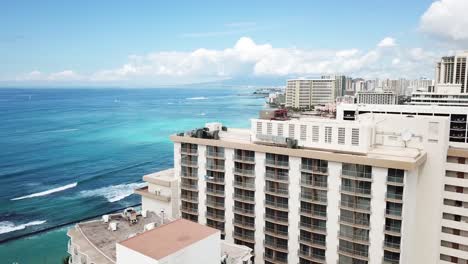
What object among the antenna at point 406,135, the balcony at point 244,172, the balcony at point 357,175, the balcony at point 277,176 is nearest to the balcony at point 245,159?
the balcony at point 244,172

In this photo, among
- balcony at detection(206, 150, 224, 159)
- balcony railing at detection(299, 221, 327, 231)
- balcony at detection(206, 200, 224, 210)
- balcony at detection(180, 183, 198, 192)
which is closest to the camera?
balcony railing at detection(299, 221, 327, 231)

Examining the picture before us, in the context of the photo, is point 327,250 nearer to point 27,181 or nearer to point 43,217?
point 43,217

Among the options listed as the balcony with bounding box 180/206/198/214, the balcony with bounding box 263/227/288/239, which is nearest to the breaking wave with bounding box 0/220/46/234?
the balcony with bounding box 180/206/198/214

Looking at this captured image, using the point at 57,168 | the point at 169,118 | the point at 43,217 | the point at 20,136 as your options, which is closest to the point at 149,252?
the point at 43,217

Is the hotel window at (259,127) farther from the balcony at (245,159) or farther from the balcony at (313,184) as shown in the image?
the balcony at (313,184)

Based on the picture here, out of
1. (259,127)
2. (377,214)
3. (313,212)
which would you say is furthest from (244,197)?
(377,214)

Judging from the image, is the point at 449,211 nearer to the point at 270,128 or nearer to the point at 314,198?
the point at 314,198

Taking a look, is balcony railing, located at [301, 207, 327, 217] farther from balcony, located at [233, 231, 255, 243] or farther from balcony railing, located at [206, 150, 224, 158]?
balcony railing, located at [206, 150, 224, 158]
